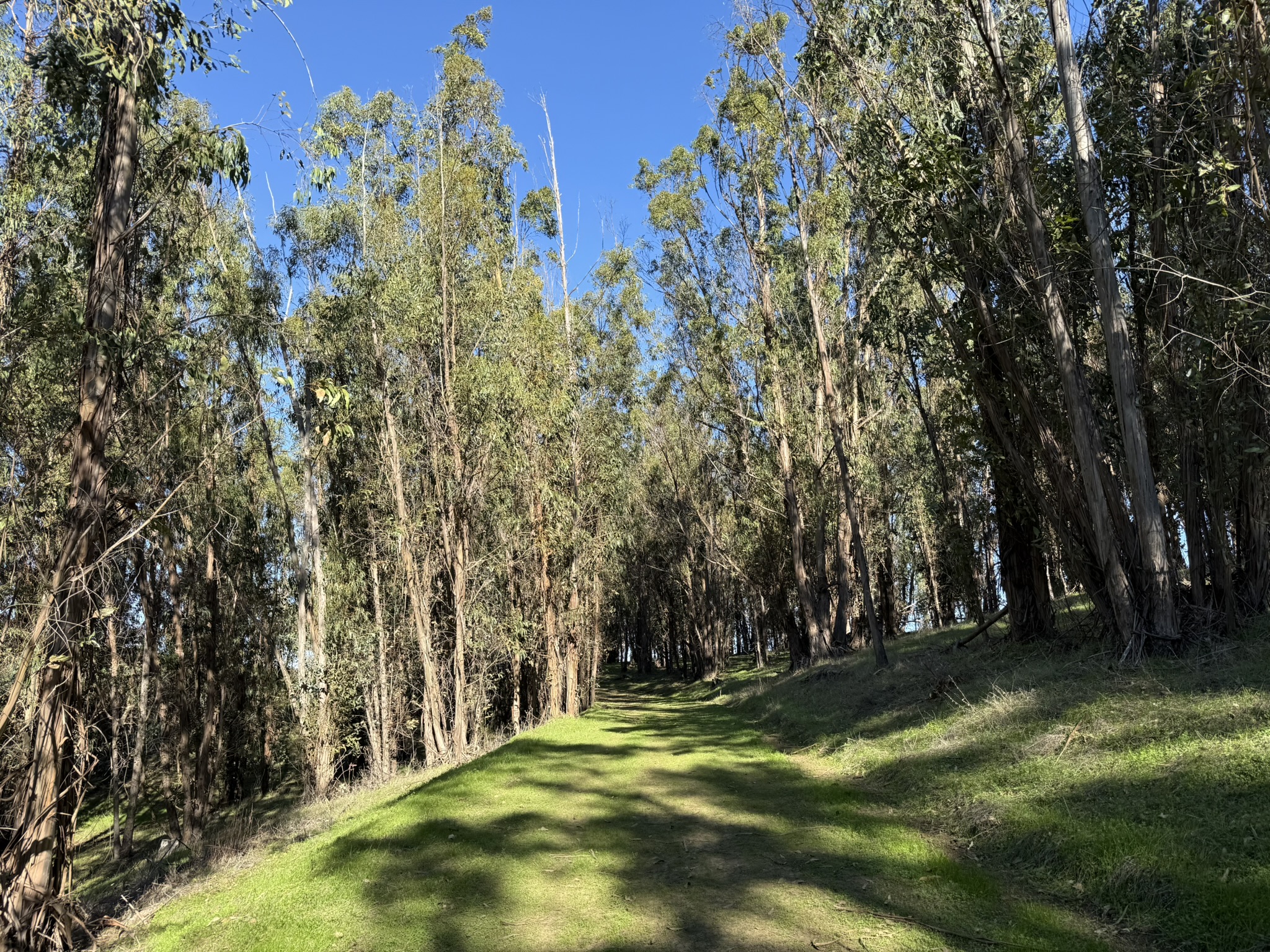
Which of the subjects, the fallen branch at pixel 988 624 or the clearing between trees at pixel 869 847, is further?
the fallen branch at pixel 988 624

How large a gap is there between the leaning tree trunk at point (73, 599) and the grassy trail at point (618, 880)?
1033mm

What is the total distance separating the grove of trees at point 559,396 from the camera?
731cm

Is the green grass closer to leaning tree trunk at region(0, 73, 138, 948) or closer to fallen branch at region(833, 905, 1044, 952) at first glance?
fallen branch at region(833, 905, 1044, 952)

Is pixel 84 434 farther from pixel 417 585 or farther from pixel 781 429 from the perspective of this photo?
pixel 781 429

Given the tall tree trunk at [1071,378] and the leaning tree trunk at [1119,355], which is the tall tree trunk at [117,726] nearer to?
the tall tree trunk at [1071,378]

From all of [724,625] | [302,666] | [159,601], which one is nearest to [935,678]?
[302,666]

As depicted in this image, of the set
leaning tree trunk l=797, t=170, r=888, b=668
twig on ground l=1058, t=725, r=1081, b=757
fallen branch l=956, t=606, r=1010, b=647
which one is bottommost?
twig on ground l=1058, t=725, r=1081, b=757

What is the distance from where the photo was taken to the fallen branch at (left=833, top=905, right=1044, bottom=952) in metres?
4.11

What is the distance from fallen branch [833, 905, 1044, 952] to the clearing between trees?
0.02 meters

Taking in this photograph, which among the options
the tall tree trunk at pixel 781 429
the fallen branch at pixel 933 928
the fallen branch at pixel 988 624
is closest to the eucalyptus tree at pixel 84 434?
the fallen branch at pixel 933 928

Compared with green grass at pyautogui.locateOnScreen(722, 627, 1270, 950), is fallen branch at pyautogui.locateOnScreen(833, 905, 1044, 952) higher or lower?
lower

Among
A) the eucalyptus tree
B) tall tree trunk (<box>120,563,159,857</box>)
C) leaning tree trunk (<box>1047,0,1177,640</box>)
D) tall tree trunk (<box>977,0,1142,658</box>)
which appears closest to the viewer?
the eucalyptus tree

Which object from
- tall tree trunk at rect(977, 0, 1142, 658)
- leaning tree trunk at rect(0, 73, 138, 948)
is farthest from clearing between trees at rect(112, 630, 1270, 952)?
leaning tree trunk at rect(0, 73, 138, 948)

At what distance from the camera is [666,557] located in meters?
37.9
